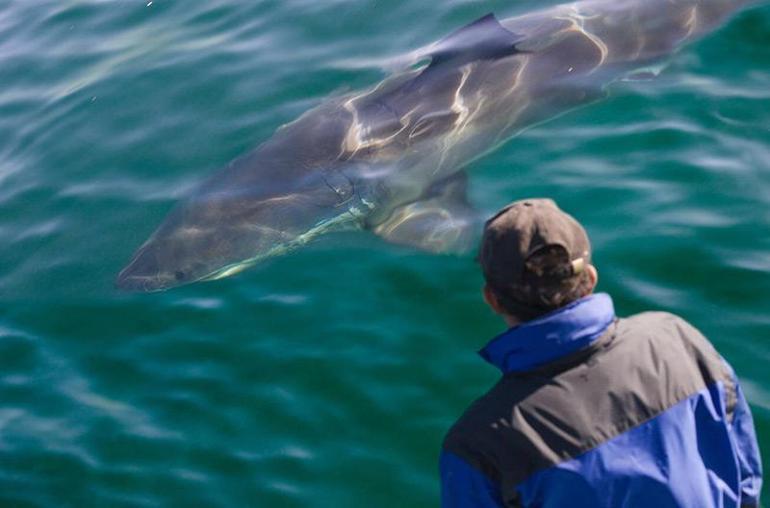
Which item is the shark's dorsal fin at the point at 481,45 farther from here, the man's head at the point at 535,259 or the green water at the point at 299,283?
the man's head at the point at 535,259

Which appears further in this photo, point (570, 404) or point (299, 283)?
point (299, 283)

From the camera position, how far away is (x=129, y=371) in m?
6.21

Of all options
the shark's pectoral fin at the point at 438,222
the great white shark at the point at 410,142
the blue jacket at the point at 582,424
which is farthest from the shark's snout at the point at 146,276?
the blue jacket at the point at 582,424

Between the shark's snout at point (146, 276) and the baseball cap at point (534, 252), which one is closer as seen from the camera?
the baseball cap at point (534, 252)

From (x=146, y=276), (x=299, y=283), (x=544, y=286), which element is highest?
(x=544, y=286)

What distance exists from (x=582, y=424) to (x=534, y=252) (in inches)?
19.9

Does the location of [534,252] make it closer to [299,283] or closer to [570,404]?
[570,404]

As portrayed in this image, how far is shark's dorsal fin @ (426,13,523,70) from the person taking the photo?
7.96m

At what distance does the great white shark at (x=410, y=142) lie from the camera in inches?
283

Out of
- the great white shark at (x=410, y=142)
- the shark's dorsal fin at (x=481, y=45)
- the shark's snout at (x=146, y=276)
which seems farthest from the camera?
the shark's dorsal fin at (x=481, y=45)

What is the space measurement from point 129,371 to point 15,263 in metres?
1.81

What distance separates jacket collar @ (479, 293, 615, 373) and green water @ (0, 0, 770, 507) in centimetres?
204

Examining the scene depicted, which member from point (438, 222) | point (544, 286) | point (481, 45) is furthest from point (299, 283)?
point (544, 286)

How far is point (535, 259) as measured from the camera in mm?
3023
